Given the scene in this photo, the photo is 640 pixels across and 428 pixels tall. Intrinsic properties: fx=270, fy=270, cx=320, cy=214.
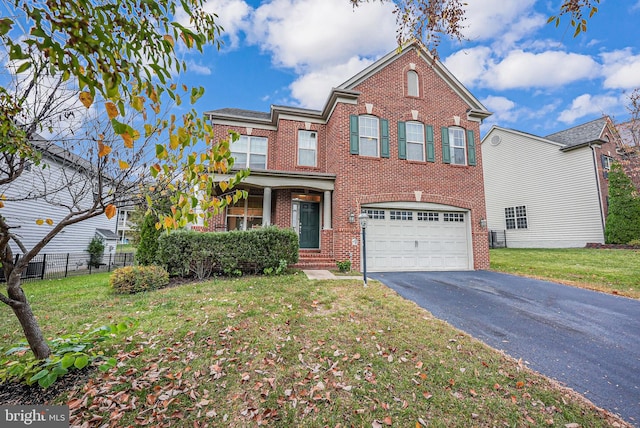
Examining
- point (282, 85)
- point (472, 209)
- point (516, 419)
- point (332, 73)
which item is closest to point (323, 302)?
point (516, 419)

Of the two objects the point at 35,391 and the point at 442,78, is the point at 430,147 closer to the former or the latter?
the point at 442,78

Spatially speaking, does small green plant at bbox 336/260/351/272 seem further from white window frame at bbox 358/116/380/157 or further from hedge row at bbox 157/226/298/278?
white window frame at bbox 358/116/380/157

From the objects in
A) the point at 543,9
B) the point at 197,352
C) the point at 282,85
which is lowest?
the point at 197,352

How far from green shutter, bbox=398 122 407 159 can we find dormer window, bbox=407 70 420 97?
161cm

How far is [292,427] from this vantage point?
252 centimetres

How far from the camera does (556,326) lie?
4875mm

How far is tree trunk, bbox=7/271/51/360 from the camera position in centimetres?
284

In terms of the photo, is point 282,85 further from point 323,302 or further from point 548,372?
point 548,372

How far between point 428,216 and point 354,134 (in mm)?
4371

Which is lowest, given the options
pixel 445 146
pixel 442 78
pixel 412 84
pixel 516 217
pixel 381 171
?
pixel 516 217

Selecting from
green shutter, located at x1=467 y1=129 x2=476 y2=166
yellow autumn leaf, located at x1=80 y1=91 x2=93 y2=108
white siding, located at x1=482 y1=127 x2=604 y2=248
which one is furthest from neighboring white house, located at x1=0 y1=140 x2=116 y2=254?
white siding, located at x1=482 y1=127 x2=604 y2=248

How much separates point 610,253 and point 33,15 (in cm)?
1907

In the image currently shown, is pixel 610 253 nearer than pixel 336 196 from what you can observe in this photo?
No

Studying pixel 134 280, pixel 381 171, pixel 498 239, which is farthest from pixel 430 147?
pixel 498 239
